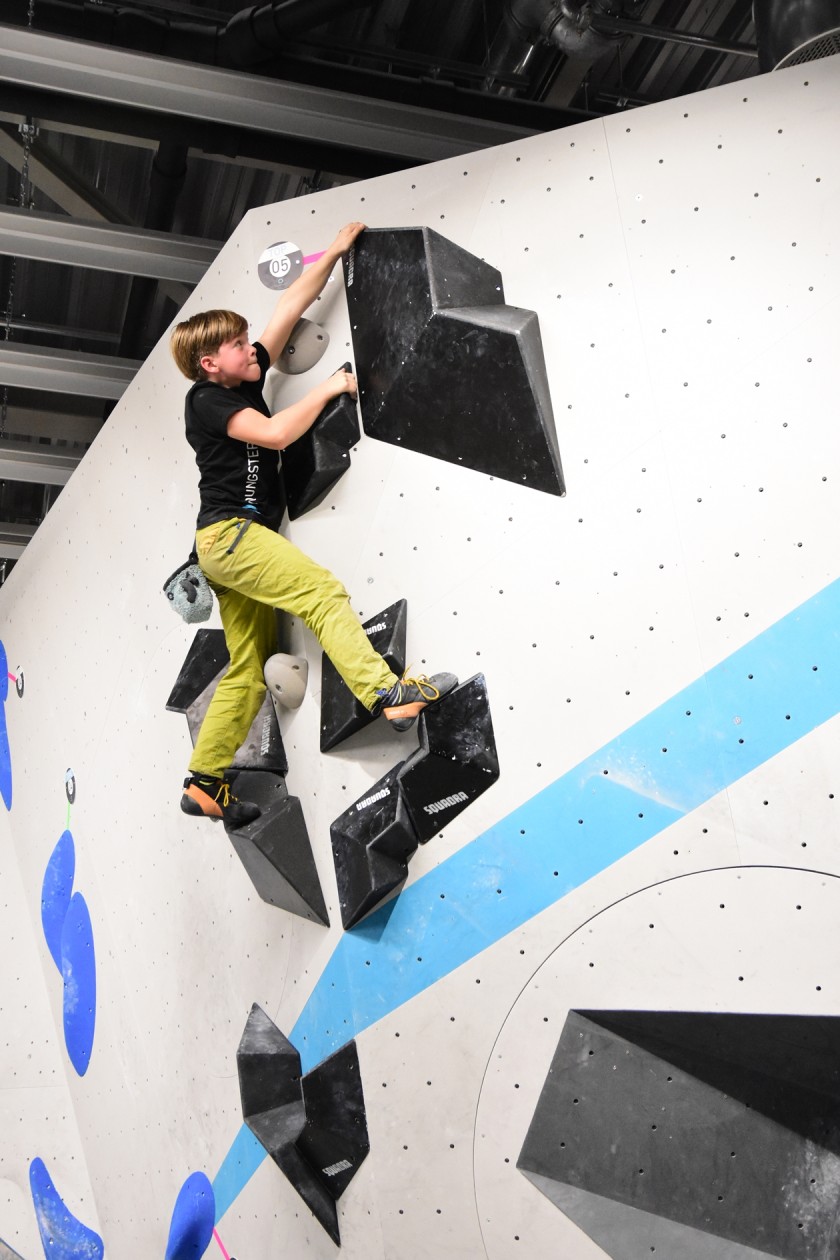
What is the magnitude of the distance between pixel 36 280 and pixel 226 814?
3.65m

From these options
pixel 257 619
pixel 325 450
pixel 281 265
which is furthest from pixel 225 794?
pixel 281 265

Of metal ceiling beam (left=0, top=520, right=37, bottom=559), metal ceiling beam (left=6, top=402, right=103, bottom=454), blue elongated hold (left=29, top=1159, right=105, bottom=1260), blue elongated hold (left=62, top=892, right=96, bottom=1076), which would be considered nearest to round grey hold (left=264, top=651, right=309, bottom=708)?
blue elongated hold (left=62, top=892, right=96, bottom=1076)

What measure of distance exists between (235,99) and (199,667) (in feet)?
6.17

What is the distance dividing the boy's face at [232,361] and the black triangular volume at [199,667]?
30.4 inches

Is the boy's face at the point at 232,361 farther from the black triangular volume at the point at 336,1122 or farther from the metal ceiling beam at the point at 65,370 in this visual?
the metal ceiling beam at the point at 65,370

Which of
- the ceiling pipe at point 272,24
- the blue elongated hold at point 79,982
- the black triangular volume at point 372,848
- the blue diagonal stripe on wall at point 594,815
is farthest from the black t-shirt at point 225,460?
the blue elongated hold at point 79,982

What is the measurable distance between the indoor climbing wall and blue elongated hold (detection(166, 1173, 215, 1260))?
0.07ft

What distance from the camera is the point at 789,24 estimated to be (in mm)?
2869

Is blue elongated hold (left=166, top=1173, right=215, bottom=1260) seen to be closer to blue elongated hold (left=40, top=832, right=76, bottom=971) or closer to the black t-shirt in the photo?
blue elongated hold (left=40, top=832, right=76, bottom=971)

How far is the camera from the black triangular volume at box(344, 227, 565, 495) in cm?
238

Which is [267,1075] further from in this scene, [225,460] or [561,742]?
[225,460]

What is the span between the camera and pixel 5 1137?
4.19 meters

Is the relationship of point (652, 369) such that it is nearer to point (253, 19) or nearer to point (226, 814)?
point (226, 814)

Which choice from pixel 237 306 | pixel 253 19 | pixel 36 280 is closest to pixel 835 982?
pixel 237 306
